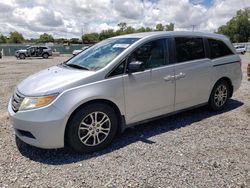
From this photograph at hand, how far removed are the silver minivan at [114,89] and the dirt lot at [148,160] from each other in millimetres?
265

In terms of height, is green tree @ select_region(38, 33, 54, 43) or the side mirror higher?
green tree @ select_region(38, 33, 54, 43)

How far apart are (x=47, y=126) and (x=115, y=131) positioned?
104 cm

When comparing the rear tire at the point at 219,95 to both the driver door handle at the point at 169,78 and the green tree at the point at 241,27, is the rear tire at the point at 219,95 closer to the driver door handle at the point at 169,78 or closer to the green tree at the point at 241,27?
the driver door handle at the point at 169,78

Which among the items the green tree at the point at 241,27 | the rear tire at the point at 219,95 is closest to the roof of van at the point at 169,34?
the rear tire at the point at 219,95

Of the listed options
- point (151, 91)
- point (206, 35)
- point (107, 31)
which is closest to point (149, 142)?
point (151, 91)

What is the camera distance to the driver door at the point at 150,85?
12.4 ft

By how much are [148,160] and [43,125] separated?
4.76ft

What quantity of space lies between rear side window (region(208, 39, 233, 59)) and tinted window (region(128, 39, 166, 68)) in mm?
1320

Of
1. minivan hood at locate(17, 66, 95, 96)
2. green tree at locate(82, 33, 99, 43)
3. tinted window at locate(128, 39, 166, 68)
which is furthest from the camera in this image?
green tree at locate(82, 33, 99, 43)

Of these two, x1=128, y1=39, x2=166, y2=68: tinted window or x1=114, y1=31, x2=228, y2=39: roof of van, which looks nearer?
x1=128, y1=39, x2=166, y2=68: tinted window

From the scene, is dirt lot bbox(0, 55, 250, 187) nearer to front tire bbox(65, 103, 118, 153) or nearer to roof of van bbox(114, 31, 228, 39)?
front tire bbox(65, 103, 118, 153)

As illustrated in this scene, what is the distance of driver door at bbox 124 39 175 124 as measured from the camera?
377cm

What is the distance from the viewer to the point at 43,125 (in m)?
3.14

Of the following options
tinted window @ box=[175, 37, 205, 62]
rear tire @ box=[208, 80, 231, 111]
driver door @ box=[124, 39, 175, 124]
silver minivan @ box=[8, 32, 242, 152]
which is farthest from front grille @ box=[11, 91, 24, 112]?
rear tire @ box=[208, 80, 231, 111]
